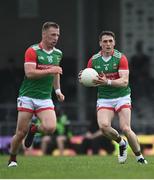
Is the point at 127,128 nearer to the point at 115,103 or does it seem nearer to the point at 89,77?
the point at 115,103

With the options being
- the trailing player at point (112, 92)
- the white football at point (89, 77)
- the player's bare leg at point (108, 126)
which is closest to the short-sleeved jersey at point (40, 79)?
the white football at point (89, 77)

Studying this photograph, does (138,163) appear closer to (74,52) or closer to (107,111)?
(107,111)

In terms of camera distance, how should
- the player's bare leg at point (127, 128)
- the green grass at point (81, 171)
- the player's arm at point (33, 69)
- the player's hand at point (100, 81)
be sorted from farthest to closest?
the player's bare leg at point (127, 128) < the player's hand at point (100, 81) < the player's arm at point (33, 69) < the green grass at point (81, 171)

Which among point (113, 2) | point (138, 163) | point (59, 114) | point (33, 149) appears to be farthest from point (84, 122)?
point (138, 163)

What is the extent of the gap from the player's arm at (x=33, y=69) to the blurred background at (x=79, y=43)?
44.5 feet

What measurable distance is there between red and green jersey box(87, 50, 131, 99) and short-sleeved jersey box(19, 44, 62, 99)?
95 cm

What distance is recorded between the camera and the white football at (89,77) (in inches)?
558

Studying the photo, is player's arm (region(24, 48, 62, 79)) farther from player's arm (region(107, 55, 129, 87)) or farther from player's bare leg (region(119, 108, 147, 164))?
player's bare leg (region(119, 108, 147, 164))

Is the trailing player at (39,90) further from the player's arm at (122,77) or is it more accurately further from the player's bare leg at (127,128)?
the player's bare leg at (127,128)

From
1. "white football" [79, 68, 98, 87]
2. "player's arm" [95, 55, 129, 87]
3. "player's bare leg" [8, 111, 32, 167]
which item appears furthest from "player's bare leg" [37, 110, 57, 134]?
"player's arm" [95, 55, 129, 87]

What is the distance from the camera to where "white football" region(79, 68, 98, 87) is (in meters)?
14.2

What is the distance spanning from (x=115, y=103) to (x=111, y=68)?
24.5 inches

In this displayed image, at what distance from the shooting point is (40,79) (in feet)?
45.4

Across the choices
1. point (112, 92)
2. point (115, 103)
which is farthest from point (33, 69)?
point (115, 103)
